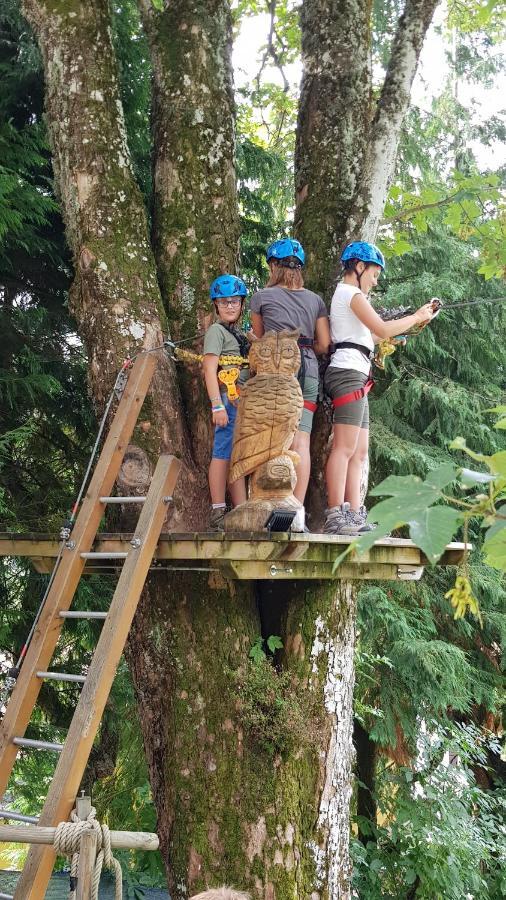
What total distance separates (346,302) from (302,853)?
8.34 feet

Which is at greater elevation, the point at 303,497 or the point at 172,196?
the point at 172,196

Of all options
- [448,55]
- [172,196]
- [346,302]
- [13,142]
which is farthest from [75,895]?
[448,55]

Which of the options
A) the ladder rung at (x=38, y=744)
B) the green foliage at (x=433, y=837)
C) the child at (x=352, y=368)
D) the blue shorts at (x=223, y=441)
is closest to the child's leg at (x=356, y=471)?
the child at (x=352, y=368)

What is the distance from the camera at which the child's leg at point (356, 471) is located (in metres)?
4.12

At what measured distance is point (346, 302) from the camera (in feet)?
13.5

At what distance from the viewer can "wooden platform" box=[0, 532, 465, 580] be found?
333cm

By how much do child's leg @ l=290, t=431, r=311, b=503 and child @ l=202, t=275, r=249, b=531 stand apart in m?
0.27

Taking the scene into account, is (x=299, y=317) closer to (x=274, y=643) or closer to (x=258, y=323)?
(x=258, y=323)

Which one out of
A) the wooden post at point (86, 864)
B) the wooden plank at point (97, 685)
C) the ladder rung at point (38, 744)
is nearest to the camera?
the wooden post at point (86, 864)

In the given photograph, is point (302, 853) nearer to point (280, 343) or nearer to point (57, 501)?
point (280, 343)

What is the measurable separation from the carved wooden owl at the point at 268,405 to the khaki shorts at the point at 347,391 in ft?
1.05

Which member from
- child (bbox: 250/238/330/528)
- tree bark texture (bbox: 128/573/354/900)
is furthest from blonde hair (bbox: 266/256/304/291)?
tree bark texture (bbox: 128/573/354/900)

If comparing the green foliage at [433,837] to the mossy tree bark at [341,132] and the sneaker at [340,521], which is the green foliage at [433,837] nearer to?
the mossy tree bark at [341,132]

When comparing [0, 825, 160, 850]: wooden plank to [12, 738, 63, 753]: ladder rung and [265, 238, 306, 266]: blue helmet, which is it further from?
[265, 238, 306, 266]: blue helmet
